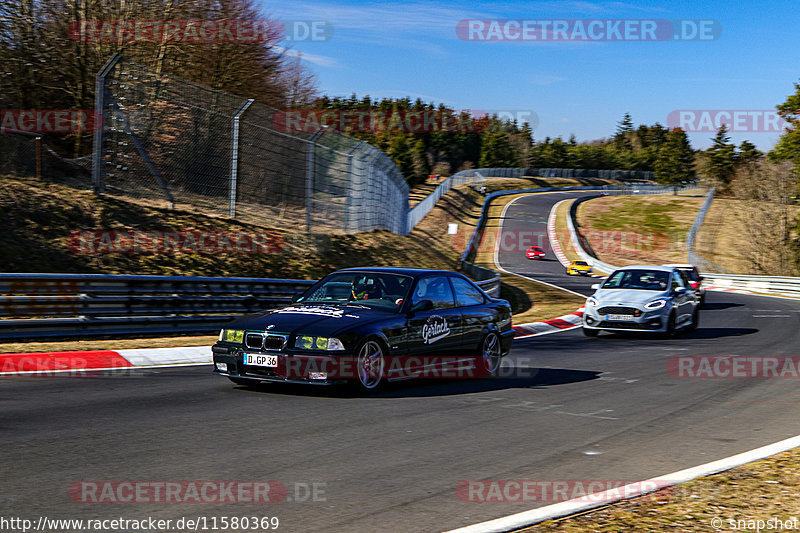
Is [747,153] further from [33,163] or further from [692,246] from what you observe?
[33,163]

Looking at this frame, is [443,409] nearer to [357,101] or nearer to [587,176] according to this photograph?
[587,176]

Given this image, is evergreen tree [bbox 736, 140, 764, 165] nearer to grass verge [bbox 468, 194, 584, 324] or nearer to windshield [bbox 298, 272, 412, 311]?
grass verge [bbox 468, 194, 584, 324]

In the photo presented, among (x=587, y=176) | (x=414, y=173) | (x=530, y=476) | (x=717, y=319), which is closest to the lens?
(x=530, y=476)

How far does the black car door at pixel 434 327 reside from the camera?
9.08 meters

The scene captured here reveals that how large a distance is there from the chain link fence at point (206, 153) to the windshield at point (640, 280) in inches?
328

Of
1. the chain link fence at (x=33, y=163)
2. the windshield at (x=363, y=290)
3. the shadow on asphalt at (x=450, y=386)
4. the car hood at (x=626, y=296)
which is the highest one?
the chain link fence at (x=33, y=163)

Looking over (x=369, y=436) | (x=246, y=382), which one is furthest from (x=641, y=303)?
(x=369, y=436)

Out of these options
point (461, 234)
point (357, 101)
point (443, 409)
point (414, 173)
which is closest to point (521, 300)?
point (443, 409)

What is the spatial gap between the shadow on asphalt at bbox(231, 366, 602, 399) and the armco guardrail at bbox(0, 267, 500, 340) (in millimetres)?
4013

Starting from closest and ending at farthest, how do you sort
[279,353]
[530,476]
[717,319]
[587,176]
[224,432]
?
[530,476] → [224,432] → [279,353] → [717,319] → [587,176]

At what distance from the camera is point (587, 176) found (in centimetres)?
13900

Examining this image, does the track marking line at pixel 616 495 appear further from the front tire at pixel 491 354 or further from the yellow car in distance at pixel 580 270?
the yellow car in distance at pixel 580 270

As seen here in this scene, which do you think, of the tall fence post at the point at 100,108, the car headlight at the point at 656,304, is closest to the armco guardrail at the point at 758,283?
the car headlight at the point at 656,304

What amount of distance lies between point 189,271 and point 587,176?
128474 millimetres
